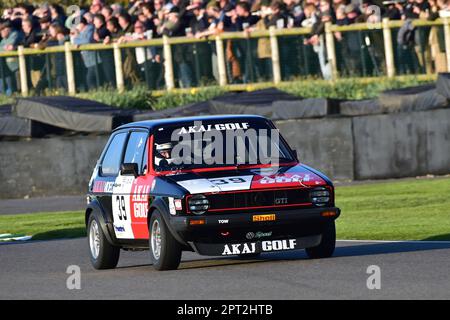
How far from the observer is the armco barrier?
2197 centimetres

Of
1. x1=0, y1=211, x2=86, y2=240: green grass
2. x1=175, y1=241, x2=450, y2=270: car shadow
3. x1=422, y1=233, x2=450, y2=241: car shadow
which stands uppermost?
x1=175, y1=241, x2=450, y2=270: car shadow

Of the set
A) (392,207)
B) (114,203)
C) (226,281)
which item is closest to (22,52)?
(392,207)

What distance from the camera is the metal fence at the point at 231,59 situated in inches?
1028

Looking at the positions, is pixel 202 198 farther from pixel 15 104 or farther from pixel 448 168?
pixel 15 104

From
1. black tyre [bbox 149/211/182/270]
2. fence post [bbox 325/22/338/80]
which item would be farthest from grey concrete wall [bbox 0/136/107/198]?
black tyre [bbox 149/211/182/270]

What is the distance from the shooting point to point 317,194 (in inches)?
462

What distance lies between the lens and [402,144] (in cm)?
2202

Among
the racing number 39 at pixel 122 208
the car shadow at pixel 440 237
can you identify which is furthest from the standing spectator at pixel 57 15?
the racing number 39 at pixel 122 208

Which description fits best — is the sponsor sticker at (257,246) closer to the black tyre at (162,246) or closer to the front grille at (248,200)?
the front grille at (248,200)

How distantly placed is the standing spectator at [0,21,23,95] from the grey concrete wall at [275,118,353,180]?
901cm

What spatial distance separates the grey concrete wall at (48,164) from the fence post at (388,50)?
6403 millimetres

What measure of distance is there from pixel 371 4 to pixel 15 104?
299 inches

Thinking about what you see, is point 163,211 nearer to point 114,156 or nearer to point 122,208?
point 122,208

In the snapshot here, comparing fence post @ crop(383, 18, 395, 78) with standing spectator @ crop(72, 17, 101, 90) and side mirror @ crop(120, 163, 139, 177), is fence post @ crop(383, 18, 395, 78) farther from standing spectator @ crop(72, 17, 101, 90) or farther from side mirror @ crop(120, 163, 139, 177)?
side mirror @ crop(120, 163, 139, 177)
